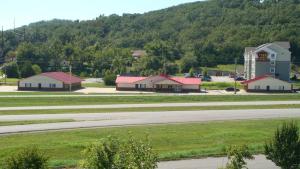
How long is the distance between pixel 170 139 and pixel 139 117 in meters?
12.0

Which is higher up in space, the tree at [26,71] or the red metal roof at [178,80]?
the tree at [26,71]

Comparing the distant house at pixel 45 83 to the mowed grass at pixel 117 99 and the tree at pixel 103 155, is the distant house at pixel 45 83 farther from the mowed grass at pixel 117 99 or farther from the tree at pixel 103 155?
the tree at pixel 103 155

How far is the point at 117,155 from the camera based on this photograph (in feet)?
59.3

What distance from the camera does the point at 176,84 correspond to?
88000mm

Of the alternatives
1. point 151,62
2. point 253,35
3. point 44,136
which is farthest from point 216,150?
point 253,35

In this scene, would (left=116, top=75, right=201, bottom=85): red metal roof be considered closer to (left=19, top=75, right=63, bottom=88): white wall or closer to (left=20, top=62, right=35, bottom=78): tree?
(left=19, top=75, right=63, bottom=88): white wall

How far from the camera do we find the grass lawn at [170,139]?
105 feet

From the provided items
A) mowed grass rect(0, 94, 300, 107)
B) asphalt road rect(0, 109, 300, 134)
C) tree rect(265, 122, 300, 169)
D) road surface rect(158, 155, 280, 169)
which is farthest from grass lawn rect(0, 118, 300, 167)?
mowed grass rect(0, 94, 300, 107)

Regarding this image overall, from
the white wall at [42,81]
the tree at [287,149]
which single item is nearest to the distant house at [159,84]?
the white wall at [42,81]

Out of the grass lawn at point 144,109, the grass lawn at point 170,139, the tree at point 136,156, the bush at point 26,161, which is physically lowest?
the grass lawn at point 170,139

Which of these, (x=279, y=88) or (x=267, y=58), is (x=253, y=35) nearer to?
(x=267, y=58)

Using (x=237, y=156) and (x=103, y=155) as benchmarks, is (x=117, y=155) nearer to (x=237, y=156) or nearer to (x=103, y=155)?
(x=103, y=155)

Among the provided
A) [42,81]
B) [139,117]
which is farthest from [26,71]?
[139,117]

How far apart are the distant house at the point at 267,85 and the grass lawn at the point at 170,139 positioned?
1659 inches
